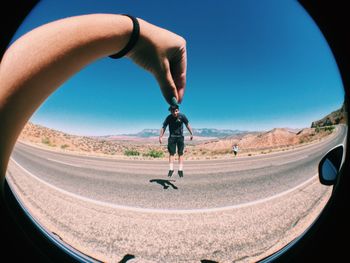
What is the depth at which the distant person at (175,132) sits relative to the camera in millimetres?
838

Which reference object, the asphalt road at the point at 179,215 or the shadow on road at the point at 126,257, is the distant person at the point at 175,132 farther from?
the shadow on road at the point at 126,257

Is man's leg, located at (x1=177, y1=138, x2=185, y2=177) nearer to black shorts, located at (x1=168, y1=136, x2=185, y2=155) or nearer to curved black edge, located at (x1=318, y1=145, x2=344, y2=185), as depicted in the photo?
black shorts, located at (x1=168, y1=136, x2=185, y2=155)

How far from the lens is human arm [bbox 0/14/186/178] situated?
484 millimetres

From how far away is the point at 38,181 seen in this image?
105 centimetres

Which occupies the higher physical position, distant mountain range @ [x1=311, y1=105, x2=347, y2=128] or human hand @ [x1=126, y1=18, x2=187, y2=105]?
human hand @ [x1=126, y1=18, x2=187, y2=105]

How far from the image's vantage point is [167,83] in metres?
0.92

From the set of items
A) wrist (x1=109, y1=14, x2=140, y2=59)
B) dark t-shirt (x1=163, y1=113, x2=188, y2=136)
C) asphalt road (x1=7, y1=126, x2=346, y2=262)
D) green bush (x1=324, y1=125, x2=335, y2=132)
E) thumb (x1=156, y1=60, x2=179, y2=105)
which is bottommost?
asphalt road (x1=7, y1=126, x2=346, y2=262)

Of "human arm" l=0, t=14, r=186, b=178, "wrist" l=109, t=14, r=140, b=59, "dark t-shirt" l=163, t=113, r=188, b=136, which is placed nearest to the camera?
"human arm" l=0, t=14, r=186, b=178

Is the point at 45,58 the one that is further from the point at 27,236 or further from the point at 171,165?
the point at 27,236

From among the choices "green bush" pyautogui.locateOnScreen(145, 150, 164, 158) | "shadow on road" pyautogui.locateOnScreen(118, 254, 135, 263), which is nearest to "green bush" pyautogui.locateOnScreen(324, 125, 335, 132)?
"green bush" pyautogui.locateOnScreen(145, 150, 164, 158)

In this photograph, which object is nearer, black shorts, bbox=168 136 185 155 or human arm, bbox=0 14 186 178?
human arm, bbox=0 14 186 178

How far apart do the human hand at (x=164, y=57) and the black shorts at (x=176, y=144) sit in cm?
17

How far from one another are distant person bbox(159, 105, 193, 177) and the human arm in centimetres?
33

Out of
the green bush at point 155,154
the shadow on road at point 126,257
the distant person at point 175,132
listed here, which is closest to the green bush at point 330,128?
the distant person at point 175,132
